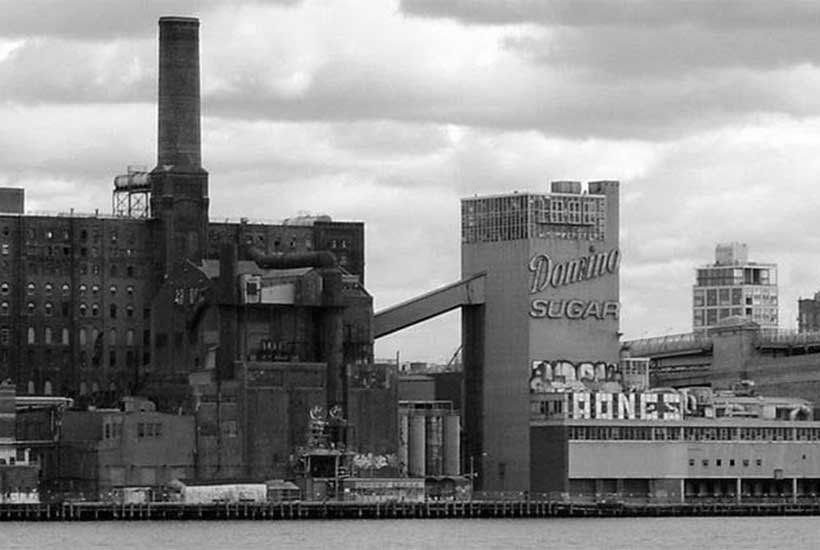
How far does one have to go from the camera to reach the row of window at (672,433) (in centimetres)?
19388

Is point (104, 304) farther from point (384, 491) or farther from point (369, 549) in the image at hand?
point (369, 549)

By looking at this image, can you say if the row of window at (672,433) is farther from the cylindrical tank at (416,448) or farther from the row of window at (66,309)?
the row of window at (66,309)

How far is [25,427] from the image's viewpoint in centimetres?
18525

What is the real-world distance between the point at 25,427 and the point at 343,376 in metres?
21.5

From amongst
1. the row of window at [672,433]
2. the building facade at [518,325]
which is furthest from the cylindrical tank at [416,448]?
the row of window at [672,433]

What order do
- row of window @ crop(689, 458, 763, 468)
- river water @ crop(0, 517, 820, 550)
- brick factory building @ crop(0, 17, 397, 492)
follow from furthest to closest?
row of window @ crop(689, 458, 763, 468) < brick factory building @ crop(0, 17, 397, 492) < river water @ crop(0, 517, 820, 550)

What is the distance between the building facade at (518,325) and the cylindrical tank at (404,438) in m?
5.15

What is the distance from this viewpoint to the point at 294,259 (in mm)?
195750

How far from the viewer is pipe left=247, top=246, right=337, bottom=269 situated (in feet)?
634

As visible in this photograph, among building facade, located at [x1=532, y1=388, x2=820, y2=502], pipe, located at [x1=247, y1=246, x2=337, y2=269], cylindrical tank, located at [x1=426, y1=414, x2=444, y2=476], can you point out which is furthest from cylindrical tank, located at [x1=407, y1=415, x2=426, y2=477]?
pipe, located at [x1=247, y1=246, x2=337, y2=269]

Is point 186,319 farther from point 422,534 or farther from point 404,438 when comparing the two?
point 422,534

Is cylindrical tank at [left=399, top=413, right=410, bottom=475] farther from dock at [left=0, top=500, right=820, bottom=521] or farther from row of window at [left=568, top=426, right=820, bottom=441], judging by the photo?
row of window at [left=568, top=426, right=820, bottom=441]

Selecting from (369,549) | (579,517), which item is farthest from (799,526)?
(369,549)

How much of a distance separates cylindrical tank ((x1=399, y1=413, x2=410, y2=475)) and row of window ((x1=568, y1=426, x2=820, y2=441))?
37.8 ft
